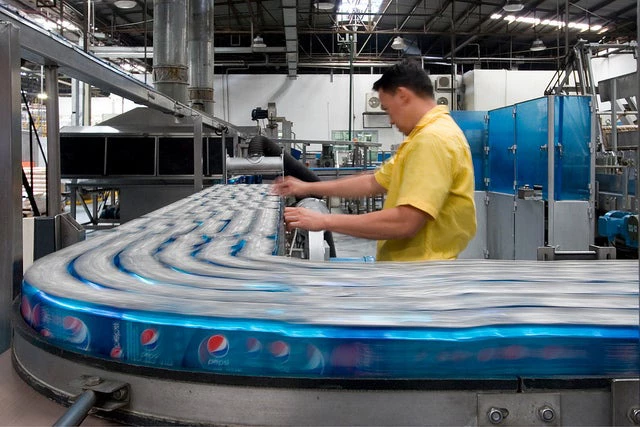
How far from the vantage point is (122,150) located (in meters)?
5.16

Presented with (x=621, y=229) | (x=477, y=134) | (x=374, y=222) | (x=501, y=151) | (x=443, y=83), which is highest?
(x=443, y=83)

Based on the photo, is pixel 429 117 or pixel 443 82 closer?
pixel 429 117

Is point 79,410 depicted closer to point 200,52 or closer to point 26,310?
point 26,310

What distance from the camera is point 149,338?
737mm

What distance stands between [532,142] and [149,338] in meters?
6.08

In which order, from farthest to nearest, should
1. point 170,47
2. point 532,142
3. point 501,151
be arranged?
1. point 501,151
2. point 532,142
3. point 170,47

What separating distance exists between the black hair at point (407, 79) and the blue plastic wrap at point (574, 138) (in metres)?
4.47

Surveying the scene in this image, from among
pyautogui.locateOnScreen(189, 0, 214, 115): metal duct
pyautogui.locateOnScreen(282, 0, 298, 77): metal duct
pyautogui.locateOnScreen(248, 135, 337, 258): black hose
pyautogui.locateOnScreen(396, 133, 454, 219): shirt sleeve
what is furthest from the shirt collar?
pyautogui.locateOnScreen(282, 0, 298, 77): metal duct

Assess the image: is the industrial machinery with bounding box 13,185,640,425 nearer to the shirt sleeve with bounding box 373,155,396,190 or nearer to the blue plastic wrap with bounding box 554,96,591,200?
the shirt sleeve with bounding box 373,155,396,190

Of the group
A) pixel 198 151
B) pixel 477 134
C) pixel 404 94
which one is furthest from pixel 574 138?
pixel 404 94

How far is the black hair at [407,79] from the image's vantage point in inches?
71.2

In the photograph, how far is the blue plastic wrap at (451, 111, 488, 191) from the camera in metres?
7.39

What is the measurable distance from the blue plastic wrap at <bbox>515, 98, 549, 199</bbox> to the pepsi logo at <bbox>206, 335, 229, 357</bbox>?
18.7ft

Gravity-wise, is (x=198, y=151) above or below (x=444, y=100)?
below
